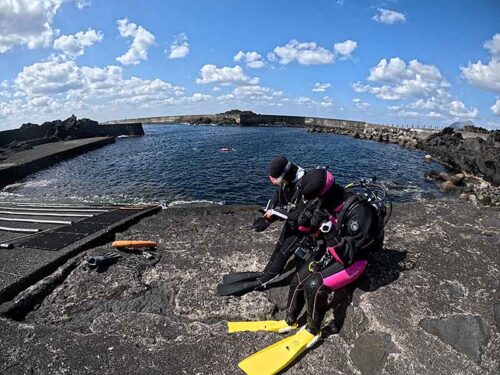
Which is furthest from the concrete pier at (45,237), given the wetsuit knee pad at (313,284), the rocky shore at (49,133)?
the rocky shore at (49,133)

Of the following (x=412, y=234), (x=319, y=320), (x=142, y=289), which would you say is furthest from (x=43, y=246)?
(x=412, y=234)

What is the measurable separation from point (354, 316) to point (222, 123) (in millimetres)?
112175

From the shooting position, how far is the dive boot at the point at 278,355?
455 centimetres

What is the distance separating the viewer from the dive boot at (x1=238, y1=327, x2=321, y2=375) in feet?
14.9

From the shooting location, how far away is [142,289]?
Result: 688 cm

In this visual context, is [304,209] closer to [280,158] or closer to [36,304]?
[280,158]

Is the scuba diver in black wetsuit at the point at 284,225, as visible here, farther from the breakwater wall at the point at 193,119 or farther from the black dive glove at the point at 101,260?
the breakwater wall at the point at 193,119

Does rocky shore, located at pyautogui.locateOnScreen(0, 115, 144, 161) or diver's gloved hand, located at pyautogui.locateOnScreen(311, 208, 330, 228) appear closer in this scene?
diver's gloved hand, located at pyautogui.locateOnScreen(311, 208, 330, 228)

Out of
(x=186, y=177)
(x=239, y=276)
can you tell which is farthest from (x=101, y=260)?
(x=186, y=177)

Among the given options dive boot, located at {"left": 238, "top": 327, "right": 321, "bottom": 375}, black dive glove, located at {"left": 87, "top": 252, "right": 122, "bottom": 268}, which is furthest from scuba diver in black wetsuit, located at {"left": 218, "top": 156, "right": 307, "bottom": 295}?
black dive glove, located at {"left": 87, "top": 252, "right": 122, "bottom": 268}

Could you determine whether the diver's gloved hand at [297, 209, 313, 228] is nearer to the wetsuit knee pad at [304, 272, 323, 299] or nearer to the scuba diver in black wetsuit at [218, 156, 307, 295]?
the scuba diver in black wetsuit at [218, 156, 307, 295]

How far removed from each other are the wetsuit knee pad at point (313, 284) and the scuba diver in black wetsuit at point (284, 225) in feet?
4.13

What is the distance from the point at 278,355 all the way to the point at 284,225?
2.55 m

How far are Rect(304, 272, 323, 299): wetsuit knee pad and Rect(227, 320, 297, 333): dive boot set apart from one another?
27.7 inches
